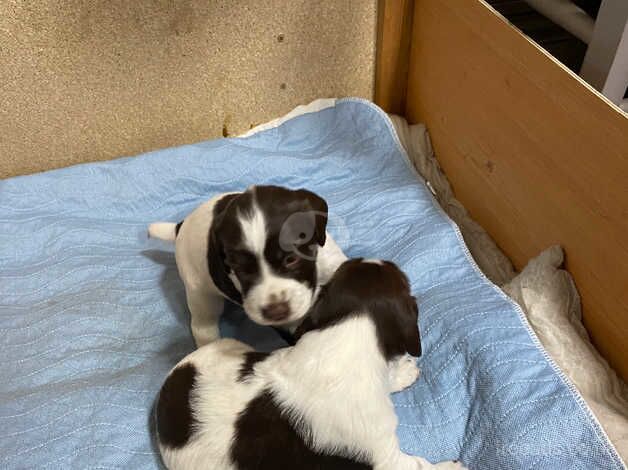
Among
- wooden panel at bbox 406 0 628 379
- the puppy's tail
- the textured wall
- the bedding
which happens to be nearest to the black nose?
the puppy's tail

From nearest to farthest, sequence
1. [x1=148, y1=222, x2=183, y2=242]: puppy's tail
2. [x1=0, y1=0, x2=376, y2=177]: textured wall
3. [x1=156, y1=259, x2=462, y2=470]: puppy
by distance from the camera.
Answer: [x1=156, y1=259, x2=462, y2=470]: puppy, [x1=148, y1=222, x2=183, y2=242]: puppy's tail, [x1=0, y1=0, x2=376, y2=177]: textured wall

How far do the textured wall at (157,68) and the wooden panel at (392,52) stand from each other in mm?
54

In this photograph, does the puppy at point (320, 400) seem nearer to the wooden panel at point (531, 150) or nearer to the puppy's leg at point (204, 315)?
the puppy's leg at point (204, 315)

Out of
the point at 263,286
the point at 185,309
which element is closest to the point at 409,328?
the point at 263,286

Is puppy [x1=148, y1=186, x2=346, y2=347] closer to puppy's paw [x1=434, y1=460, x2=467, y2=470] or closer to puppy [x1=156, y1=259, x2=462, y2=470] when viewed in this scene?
puppy [x1=156, y1=259, x2=462, y2=470]

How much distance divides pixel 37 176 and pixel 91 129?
0.99 feet

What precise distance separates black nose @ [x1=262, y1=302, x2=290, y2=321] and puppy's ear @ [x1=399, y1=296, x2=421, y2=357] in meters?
0.30

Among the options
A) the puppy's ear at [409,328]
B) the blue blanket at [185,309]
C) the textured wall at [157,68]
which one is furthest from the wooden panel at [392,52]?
the puppy's ear at [409,328]

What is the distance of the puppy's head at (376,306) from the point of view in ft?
4.18

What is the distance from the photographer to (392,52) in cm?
250

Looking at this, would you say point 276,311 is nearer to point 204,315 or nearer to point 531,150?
point 204,315

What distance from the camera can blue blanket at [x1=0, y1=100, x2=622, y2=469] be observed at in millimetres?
1491

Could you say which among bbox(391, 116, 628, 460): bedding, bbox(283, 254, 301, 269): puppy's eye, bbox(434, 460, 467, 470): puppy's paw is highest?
bbox(283, 254, 301, 269): puppy's eye

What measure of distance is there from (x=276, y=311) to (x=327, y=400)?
0.28 m
